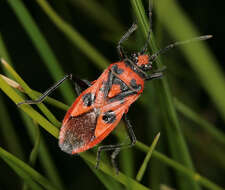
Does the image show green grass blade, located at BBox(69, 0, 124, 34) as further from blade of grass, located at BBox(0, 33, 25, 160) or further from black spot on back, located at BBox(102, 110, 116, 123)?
black spot on back, located at BBox(102, 110, 116, 123)

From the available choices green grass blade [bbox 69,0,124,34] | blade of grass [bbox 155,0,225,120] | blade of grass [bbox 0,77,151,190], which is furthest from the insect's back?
blade of grass [bbox 155,0,225,120]

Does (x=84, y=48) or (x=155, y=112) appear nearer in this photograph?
(x=84, y=48)

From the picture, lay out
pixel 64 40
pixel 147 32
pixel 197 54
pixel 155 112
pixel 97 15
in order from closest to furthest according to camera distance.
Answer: pixel 197 54, pixel 147 32, pixel 155 112, pixel 97 15, pixel 64 40

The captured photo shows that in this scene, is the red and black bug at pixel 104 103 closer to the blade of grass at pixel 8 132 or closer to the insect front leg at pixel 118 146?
the insect front leg at pixel 118 146

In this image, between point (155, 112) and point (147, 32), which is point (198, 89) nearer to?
point (155, 112)

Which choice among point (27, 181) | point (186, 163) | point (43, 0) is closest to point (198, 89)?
point (186, 163)

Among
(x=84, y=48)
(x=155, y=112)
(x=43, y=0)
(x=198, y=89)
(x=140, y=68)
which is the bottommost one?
(x=198, y=89)

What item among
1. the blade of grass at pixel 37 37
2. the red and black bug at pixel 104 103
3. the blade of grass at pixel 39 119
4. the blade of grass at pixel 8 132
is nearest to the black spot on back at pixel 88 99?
the red and black bug at pixel 104 103
